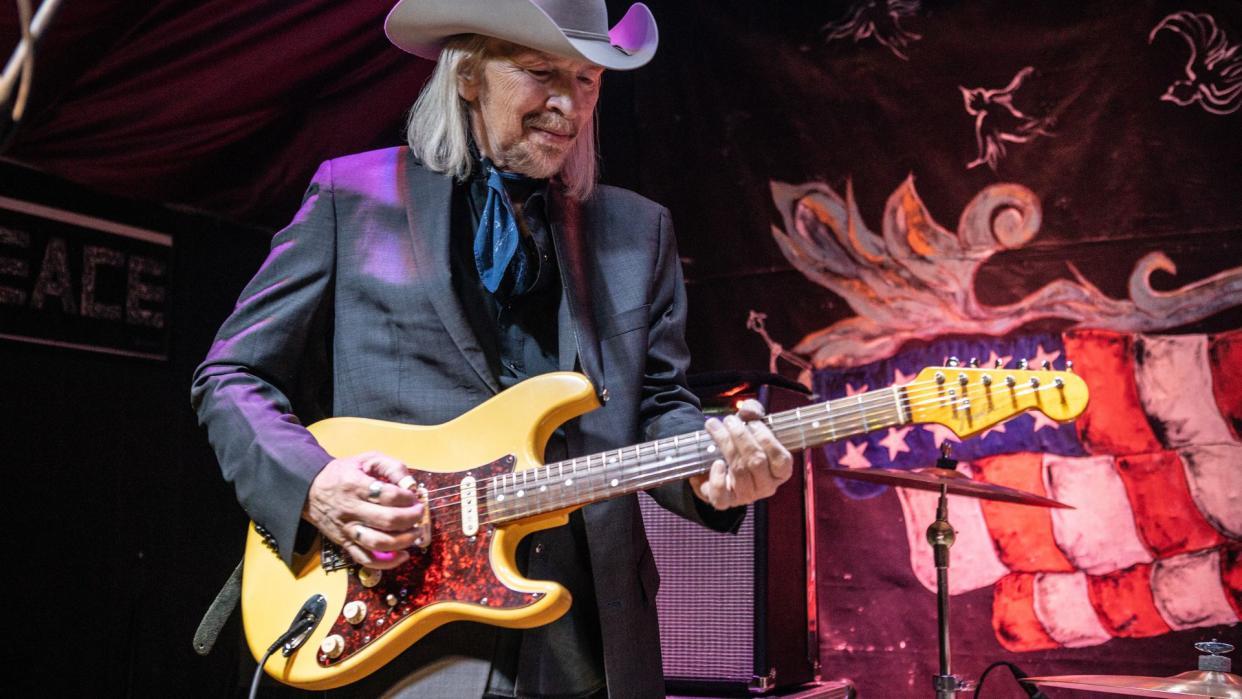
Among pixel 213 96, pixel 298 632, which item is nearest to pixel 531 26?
pixel 298 632

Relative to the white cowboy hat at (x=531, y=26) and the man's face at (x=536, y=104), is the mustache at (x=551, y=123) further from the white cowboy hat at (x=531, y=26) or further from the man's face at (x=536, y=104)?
the white cowboy hat at (x=531, y=26)

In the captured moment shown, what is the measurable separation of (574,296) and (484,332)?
18 centimetres

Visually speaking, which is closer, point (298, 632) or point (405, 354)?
point (298, 632)

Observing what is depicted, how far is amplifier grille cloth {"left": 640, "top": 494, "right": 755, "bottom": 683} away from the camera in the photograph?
3.13 metres

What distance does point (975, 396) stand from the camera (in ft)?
5.80

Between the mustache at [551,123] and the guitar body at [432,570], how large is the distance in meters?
0.55

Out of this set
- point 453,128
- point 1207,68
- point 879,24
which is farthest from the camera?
point 879,24

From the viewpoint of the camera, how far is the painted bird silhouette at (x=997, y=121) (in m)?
3.96

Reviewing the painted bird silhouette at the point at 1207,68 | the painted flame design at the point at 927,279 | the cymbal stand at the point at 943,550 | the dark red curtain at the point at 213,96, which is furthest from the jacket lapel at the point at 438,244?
the painted bird silhouette at the point at 1207,68

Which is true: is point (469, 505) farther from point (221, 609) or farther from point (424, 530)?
point (221, 609)

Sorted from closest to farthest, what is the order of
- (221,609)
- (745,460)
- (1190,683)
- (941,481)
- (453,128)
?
(745,460)
(221,609)
(453,128)
(1190,683)
(941,481)

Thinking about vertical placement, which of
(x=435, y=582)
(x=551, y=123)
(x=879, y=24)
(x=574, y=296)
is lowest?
(x=435, y=582)

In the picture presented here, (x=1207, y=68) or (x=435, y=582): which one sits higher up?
(x=1207, y=68)

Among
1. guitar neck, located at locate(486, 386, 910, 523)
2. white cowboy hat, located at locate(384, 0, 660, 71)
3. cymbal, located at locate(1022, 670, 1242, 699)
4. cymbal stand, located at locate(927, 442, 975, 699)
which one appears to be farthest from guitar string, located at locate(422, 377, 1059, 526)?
cymbal stand, located at locate(927, 442, 975, 699)
